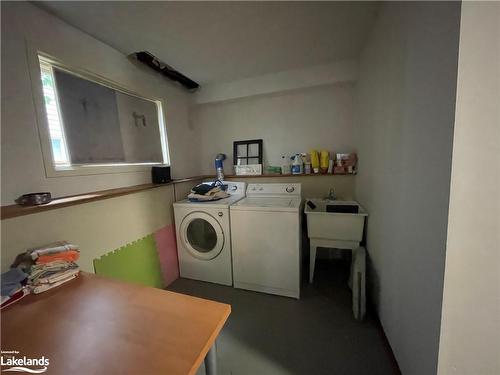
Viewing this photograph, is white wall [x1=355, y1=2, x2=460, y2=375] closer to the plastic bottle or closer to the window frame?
the plastic bottle

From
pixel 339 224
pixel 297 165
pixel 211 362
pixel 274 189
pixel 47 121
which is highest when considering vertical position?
pixel 47 121

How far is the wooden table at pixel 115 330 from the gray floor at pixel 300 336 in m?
0.80

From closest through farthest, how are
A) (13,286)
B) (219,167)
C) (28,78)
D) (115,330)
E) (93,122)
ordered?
(115,330) < (13,286) < (28,78) < (93,122) < (219,167)

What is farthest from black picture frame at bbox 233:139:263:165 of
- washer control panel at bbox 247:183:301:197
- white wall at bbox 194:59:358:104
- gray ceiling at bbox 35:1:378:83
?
gray ceiling at bbox 35:1:378:83

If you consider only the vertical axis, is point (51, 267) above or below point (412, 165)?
below

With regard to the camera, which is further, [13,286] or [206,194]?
[206,194]

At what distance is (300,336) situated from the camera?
4.62 feet

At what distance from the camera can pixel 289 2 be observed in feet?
4.03

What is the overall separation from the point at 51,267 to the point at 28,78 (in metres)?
1.14

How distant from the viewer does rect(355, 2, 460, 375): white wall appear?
0.72 meters

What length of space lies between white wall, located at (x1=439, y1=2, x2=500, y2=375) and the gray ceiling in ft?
3.32

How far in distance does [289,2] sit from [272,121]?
4.19 ft

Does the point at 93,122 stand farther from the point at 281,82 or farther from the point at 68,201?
A: the point at 281,82

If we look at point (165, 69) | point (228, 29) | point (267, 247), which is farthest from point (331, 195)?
point (165, 69)
